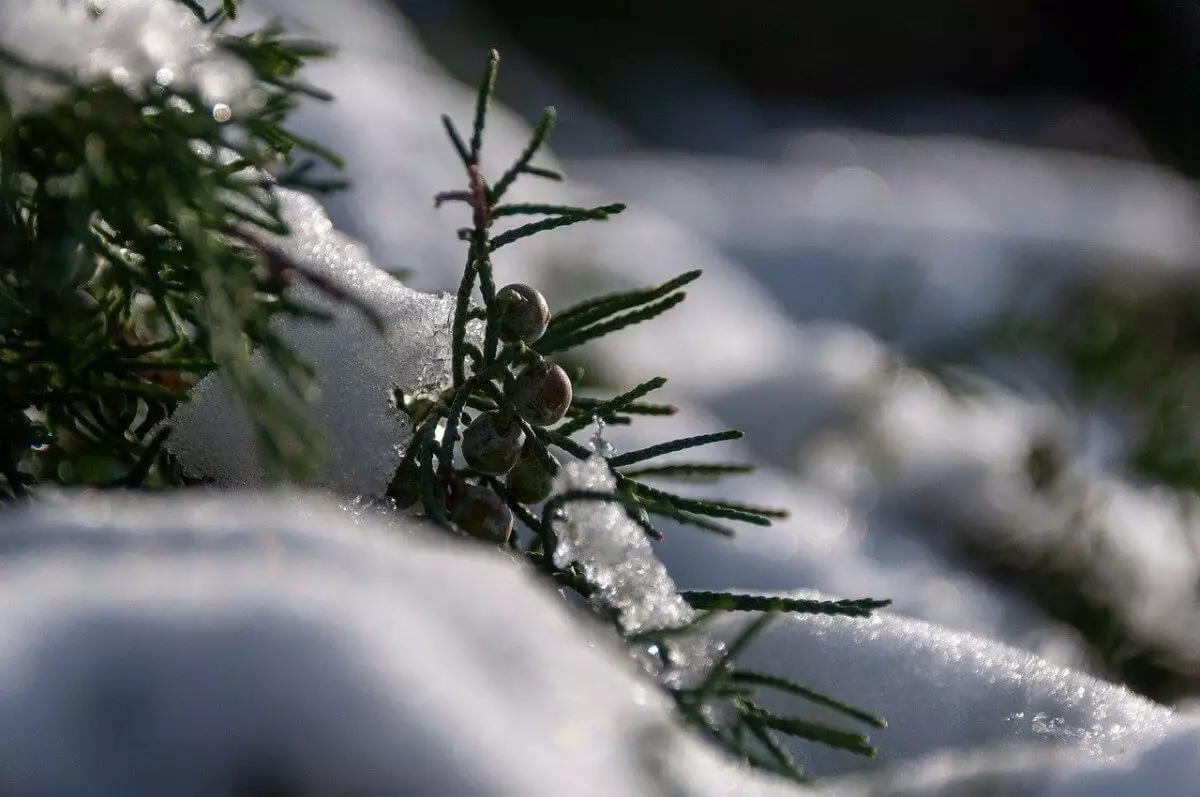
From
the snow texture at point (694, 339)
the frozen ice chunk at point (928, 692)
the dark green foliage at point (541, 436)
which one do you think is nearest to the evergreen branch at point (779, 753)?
the dark green foliage at point (541, 436)

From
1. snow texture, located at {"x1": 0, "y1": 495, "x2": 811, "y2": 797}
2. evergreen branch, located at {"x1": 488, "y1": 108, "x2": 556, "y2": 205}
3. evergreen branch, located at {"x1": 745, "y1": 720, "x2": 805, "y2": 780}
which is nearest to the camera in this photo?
snow texture, located at {"x1": 0, "y1": 495, "x2": 811, "y2": 797}

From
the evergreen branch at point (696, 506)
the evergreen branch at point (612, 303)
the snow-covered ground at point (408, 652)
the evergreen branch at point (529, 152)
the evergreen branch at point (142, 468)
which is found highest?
the evergreen branch at point (529, 152)

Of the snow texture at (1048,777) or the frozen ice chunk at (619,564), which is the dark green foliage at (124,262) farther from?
the snow texture at (1048,777)

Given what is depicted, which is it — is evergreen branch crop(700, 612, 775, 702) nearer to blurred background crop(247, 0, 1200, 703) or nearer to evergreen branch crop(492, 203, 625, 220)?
evergreen branch crop(492, 203, 625, 220)

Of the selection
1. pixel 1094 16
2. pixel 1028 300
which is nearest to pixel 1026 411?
pixel 1028 300

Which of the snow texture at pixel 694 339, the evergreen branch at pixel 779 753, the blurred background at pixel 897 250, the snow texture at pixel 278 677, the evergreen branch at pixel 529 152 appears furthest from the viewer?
the blurred background at pixel 897 250

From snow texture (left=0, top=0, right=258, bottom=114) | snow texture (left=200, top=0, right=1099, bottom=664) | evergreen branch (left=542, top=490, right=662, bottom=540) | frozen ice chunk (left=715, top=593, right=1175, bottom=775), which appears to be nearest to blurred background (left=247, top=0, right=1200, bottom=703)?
snow texture (left=200, top=0, right=1099, bottom=664)
